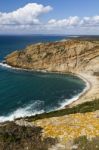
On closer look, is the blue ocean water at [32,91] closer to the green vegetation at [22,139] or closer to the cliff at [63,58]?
the cliff at [63,58]

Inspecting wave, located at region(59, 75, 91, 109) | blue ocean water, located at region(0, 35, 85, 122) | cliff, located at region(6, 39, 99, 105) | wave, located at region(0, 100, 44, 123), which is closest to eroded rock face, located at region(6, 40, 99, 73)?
cliff, located at region(6, 39, 99, 105)

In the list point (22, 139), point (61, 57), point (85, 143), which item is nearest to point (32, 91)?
point (61, 57)

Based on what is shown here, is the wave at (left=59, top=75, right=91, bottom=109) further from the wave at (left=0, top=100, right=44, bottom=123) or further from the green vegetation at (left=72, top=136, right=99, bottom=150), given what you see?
the green vegetation at (left=72, top=136, right=99, bottom=150)

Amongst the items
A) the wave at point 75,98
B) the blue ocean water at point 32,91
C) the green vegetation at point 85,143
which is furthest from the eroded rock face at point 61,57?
the green vegetation at point 85,143

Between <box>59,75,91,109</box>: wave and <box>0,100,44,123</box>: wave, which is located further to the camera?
<box>59,75,91,109</box>: wave

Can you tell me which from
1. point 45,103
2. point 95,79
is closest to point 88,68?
point 95,79

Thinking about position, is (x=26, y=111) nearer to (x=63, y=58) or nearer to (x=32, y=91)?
(x=32, y=91)
